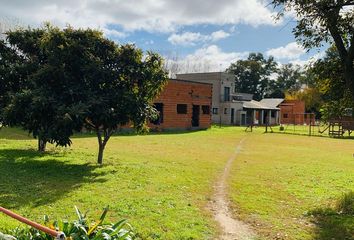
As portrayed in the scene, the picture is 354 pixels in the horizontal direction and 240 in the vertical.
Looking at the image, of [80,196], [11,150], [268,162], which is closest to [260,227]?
[80,196]

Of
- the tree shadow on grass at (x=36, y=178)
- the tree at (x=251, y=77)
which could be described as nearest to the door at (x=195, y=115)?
the tree shadow on grass at (x=36, y=178)

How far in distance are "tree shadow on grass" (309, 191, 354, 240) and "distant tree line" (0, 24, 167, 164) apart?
6673mm

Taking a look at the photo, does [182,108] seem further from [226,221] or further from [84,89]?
[226,221]

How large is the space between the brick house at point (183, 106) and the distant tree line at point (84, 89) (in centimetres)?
1961

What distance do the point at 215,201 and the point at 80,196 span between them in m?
3.03

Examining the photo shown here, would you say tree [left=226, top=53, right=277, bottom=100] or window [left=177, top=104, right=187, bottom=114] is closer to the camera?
window [left=177, top=104, right=187, bottom=114]

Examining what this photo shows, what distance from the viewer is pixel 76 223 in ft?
13.0

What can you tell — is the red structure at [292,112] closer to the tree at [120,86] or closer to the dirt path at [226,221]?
the tree at [120,86]

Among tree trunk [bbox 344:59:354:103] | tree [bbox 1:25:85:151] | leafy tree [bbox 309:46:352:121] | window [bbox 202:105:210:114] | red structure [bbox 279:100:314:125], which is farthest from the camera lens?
red structure [bbox 279:100:314:125]

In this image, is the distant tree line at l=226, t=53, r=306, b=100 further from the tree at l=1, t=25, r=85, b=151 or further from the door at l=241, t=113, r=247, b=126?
the tree at l=1, t=25, r=85, b=151

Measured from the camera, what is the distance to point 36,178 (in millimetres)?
10148

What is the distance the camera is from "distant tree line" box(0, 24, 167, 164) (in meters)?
11.4

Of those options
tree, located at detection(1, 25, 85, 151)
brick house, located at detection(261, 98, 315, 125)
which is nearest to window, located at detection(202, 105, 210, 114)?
tree, located at detection(1, 25, 85, 151)

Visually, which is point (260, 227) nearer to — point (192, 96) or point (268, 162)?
point (268, 162)
